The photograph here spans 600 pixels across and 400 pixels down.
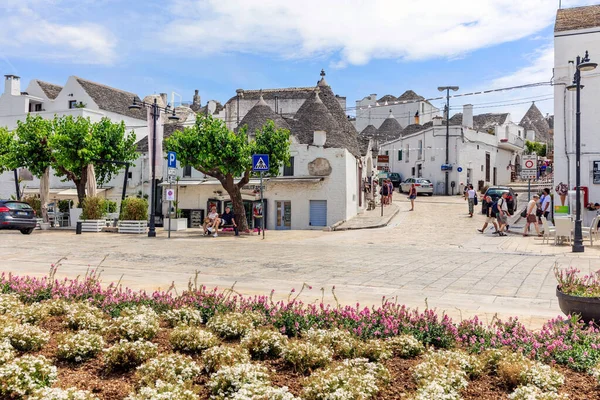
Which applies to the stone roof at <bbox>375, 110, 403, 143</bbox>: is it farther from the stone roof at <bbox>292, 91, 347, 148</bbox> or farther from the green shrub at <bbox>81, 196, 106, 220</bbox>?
the green shrub at <bbox>81, 196, 106, 220</bbox>

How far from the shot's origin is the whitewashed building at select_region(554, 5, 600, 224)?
2350 centimetres

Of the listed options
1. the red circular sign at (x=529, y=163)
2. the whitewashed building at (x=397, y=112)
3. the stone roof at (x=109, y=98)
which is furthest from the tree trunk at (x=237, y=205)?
the whitewashed building at (x=397, y=112)

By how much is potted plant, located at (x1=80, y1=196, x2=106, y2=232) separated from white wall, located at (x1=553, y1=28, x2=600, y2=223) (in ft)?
73.1

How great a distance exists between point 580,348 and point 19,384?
477 cm

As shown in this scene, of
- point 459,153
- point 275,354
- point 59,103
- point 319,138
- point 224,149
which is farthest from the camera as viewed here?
point 459,153

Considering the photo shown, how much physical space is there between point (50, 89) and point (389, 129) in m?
40.4

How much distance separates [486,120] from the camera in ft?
211

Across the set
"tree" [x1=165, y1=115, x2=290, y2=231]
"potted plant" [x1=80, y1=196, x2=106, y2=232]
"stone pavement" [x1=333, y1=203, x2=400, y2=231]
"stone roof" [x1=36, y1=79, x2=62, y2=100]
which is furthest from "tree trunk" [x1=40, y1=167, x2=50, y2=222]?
"stone roof" [x1=36, y1=79, x2=62, y2=100]

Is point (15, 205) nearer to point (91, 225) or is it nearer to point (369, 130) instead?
point (91, 225)

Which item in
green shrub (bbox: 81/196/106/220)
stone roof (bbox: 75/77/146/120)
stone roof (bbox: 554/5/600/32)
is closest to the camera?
stone roof (bbox: 554/5/600/32)

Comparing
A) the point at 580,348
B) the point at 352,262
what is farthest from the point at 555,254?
the point at 580,348

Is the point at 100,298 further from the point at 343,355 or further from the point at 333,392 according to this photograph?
the point at 333,392

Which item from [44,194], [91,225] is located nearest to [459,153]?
[91,225]

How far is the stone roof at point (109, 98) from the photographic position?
4338 centimetres
